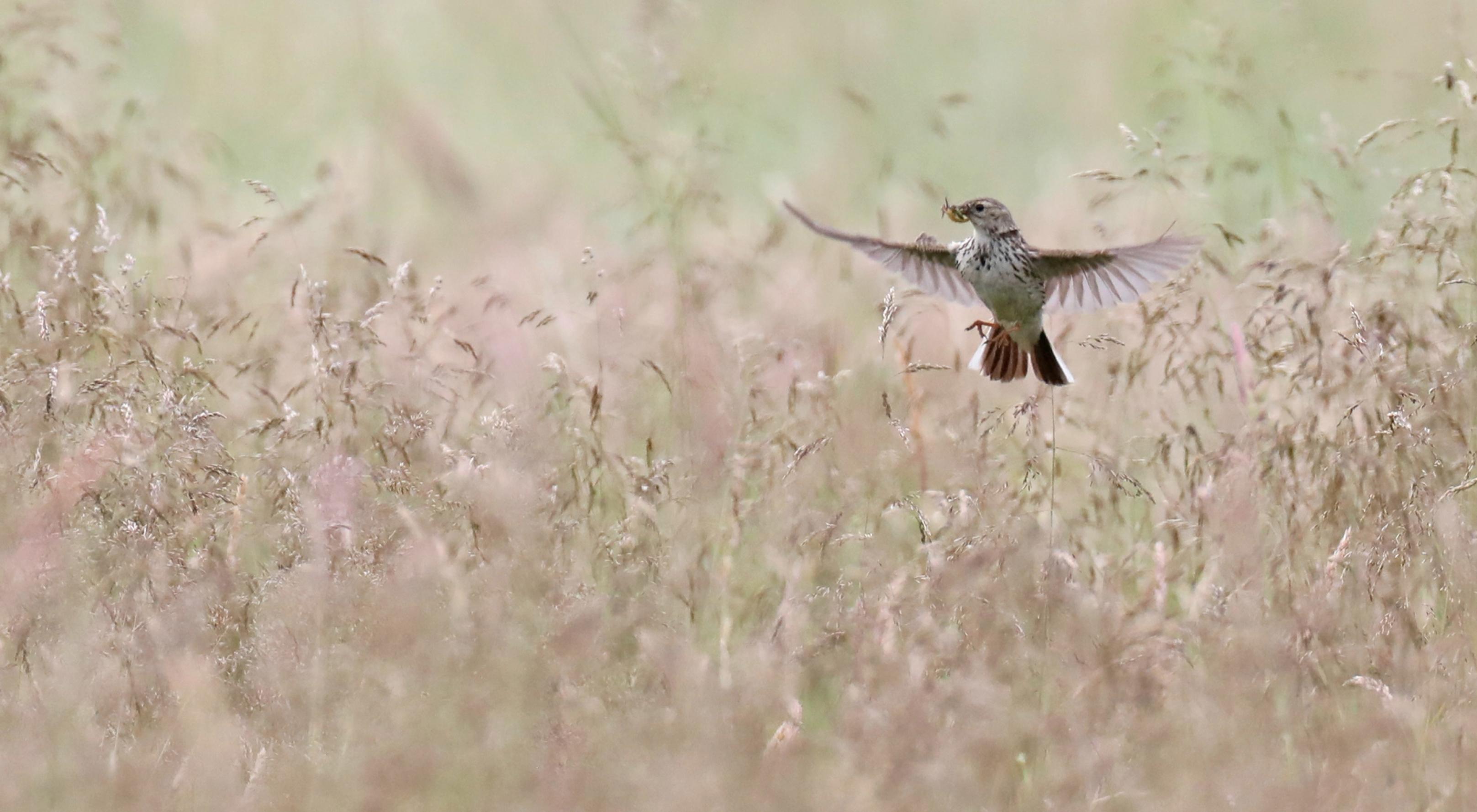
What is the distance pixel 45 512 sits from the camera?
3.51 m

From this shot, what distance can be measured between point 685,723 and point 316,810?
25.3 inches

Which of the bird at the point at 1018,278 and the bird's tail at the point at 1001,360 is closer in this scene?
the bird at the point at 1018,278

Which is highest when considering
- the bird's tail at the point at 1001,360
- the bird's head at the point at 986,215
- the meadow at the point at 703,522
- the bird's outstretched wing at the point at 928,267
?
the bird's outstretched wing at the point at 928,267

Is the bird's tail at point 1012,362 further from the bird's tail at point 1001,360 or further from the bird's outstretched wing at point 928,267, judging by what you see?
the bird's outstretched wing at point 928,267

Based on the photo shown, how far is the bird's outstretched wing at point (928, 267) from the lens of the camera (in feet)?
15.5

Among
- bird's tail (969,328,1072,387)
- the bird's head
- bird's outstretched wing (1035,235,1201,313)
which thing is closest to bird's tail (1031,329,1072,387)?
bird's tail (969,328,1072,387)

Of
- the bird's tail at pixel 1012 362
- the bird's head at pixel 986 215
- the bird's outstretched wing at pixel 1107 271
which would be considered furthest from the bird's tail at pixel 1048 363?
the bird's head at pixel 986 215

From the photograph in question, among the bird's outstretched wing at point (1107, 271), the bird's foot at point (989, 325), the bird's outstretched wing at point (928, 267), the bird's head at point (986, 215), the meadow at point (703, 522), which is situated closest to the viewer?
the meadow at point (703, 522)

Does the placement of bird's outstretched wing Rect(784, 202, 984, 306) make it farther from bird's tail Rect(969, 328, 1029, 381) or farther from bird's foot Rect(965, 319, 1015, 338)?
bird's foot Rect(965, 319, 1015, 338)

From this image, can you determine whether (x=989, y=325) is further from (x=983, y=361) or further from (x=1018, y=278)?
(x=983, y=361)

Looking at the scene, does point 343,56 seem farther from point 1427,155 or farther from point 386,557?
point 386,557

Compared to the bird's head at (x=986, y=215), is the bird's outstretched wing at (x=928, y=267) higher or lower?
higher

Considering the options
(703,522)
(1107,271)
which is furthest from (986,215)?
(703,522)

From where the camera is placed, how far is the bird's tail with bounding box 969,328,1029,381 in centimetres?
458
